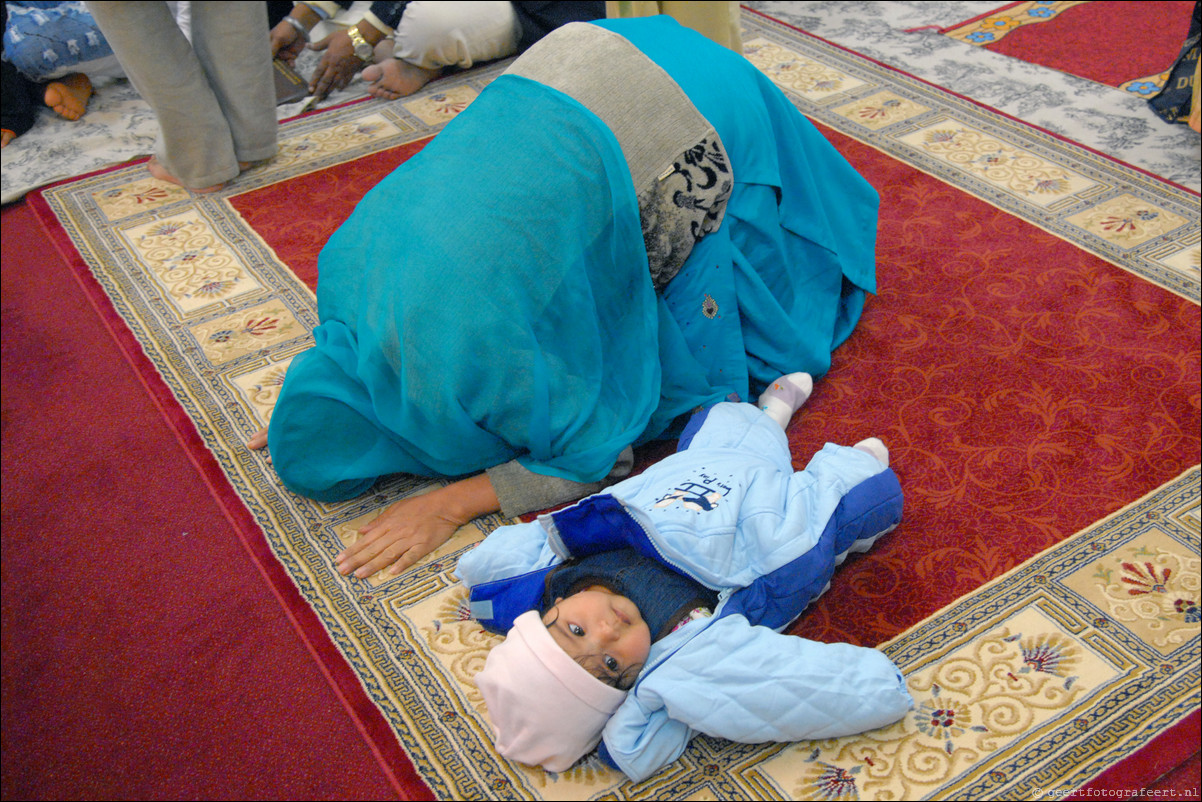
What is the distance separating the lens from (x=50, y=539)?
1750 millimetres

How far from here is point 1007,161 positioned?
8.51 feet

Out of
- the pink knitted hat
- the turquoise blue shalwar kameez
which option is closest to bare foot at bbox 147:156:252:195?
the turquoise blue shalwar kameez

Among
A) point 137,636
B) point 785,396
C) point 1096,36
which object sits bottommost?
point 137,636

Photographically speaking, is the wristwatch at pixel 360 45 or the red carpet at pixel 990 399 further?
the wristwatch at pixel 360 45

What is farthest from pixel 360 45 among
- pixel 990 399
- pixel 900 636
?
pixel 900 636

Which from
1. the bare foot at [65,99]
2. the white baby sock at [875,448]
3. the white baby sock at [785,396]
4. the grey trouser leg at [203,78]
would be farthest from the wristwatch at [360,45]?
the white baby sock at [875,448]

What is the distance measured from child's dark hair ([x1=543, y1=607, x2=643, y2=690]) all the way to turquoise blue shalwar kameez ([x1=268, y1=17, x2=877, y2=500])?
0.41 meters

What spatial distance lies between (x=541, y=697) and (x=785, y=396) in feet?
2.72

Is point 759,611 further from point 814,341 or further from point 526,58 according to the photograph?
point 526,58

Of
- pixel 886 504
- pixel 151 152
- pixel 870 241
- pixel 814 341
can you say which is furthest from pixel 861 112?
pixel 151 152

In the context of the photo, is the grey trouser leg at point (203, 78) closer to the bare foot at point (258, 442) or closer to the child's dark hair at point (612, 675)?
the bare foot at point (258, 442)

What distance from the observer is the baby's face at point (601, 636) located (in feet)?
4.06

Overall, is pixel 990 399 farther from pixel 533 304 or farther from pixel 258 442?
pixel 258 442

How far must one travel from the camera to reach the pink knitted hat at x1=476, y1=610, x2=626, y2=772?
1.21 meters
